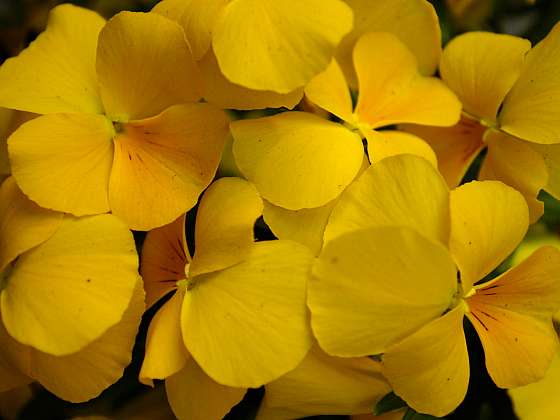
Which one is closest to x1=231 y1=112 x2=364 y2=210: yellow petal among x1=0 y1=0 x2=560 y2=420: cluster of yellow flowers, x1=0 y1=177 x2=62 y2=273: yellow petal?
x1=0 y1=0 x2=560 y2=420: cluster of yellow flowers

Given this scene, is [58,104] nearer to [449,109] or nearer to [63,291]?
[63,291]

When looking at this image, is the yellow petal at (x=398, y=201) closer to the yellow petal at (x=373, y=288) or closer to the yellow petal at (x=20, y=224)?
the yellow petal at (x=373, y=288)

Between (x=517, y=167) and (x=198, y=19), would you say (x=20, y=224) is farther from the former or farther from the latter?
(x=517, y=167)

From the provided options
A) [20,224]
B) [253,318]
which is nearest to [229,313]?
[253,318]

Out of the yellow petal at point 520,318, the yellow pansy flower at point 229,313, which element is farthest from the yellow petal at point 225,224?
the yellow petal at point 520,318

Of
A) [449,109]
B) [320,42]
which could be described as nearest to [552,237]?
[449,109]

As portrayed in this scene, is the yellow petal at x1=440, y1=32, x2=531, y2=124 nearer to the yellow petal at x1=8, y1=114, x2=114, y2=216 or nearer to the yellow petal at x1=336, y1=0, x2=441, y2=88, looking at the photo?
the yellow petal at x1=336, y1=0, x2=441, y2=88

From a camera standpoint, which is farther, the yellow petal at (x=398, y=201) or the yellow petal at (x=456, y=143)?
the yellow petal at (x=456, y=143)
